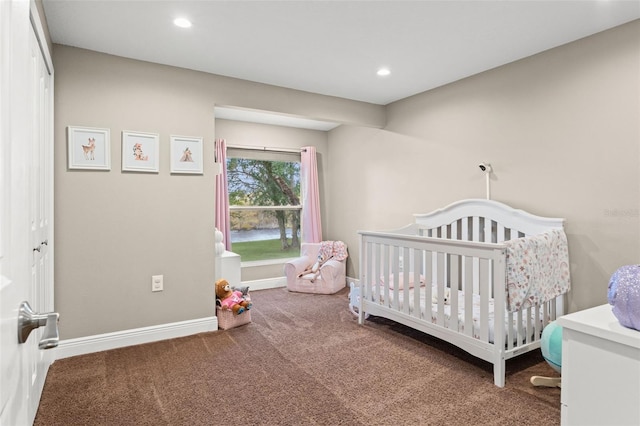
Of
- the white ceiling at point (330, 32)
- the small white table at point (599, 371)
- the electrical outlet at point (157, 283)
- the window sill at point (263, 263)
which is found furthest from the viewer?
the window sill at point (263, 263)

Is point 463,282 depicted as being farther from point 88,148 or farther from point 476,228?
point 88,148

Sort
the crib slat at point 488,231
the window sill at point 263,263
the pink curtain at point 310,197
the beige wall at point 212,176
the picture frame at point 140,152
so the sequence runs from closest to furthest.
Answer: the beige wall at point 212,176
the picture frame at point 140,152
the crib slat at point 488,231
the window sill at point 263,263
the pink curtain at point 310,197

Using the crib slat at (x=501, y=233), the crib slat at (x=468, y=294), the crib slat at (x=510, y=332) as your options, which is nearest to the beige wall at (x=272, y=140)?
the crib slat at (x=501, y=233)

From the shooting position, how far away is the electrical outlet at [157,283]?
2896mm

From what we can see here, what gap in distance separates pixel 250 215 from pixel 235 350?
2.51 m

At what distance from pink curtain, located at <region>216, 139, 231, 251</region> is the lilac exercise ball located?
4.02 metres

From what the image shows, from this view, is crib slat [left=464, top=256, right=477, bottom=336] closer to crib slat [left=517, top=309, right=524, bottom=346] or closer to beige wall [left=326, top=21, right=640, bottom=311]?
crib slat [left=517, top=309, right=524, bottom=346]

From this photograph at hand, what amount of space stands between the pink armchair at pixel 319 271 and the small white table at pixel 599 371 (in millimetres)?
3491

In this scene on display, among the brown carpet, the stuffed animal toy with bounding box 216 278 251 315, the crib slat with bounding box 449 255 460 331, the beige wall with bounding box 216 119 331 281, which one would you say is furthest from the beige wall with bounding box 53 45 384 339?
the crib slat with bounding box 449 255 460 331

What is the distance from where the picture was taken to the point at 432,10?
212 centimetres

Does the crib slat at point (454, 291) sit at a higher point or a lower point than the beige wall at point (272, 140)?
lower

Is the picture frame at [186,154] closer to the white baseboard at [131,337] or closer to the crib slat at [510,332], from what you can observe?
the white baseboard at [131,337]

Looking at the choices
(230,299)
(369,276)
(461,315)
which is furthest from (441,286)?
(230,299)

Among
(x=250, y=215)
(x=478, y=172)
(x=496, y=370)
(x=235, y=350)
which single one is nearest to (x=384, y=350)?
(x=496, y=370)
